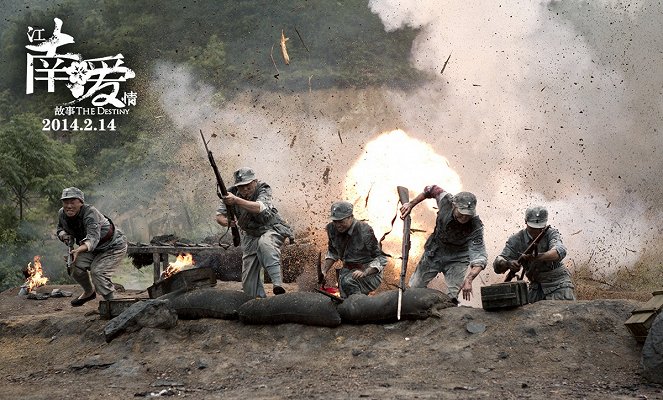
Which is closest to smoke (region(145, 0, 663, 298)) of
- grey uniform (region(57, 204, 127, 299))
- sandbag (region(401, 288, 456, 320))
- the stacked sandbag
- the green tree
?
the green tree

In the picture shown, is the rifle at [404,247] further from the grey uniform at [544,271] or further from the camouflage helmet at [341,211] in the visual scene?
the grey uniform at [544,271]

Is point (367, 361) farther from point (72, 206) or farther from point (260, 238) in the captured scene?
point (72, 206)

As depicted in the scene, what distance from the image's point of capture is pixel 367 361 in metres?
7.99

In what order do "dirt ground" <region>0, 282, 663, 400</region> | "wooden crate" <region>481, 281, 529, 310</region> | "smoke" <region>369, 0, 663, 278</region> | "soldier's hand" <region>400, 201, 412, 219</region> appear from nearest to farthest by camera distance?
1. "dirt ground" <region>0, 282, 663, 400</region>
2. "wooden crate" <region>481, 281, 529, 310</region>
3. "soldier's hand" <region>400, 201, 412, 219</region>
4. "smoke" <region>369, 0, 663, 278</region>

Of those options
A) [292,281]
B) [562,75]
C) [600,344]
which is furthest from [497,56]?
[600,344]

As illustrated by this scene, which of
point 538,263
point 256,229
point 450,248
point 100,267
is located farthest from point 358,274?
point 100,267

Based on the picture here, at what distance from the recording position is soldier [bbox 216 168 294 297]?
9586 mm

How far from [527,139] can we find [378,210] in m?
7.64

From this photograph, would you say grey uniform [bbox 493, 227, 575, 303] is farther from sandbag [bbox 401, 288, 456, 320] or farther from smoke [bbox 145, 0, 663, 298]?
smoke [bbox 145, 0, 663, 298]

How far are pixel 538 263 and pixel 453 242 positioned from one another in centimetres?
96

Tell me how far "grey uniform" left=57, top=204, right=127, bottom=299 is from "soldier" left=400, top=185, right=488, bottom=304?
396 cm

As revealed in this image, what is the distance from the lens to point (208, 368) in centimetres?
824

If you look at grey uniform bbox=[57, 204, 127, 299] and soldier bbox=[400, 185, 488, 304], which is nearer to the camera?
soldier bbox=[400, 185, 488, 304]

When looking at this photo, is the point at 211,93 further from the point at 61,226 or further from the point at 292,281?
the point at 61,226
